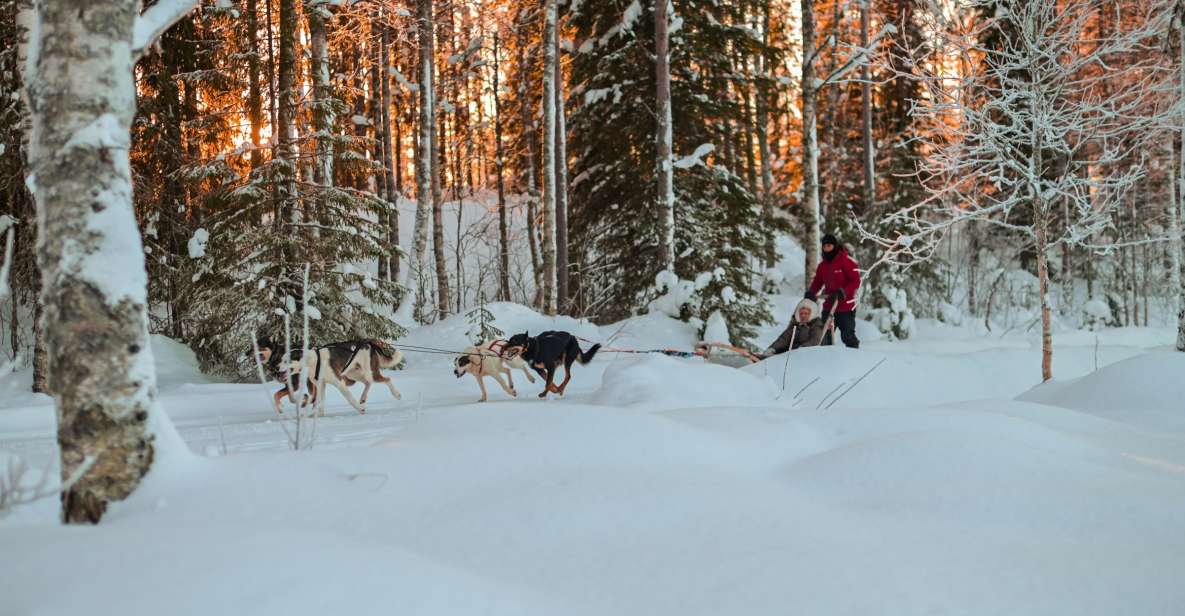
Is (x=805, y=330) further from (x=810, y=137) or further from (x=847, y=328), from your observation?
(x=810, y=137)

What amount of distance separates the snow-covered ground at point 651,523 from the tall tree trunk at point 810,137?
10.00 meters

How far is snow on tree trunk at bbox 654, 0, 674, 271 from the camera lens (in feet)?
44.9

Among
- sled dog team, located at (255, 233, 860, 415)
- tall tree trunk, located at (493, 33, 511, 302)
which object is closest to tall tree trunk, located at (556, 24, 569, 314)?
tall tree trunk, located at (493, 33, 511, 302)

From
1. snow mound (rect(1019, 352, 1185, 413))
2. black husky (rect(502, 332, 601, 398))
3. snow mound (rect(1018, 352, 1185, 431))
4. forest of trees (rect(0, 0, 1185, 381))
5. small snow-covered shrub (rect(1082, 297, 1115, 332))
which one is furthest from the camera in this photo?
small snow-covered shrub (rect(1082, 297, 1115, 332))

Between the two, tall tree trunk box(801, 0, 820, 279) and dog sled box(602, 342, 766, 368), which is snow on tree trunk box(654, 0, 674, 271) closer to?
tall tree trunk box(801, 0, 820, 279)

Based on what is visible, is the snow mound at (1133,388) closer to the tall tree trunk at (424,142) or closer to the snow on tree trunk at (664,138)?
the snow on tree trunk at (664,138)

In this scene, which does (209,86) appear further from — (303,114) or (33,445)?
(33,445)

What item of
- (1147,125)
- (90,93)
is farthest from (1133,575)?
(1147,125)

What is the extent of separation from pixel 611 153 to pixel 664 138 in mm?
2664

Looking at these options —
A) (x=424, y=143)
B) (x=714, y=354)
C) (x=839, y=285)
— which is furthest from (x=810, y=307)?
(x=424, y=143)

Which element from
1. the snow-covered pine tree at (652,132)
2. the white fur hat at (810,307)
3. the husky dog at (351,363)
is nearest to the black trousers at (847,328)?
the white fur hat at (810,307)

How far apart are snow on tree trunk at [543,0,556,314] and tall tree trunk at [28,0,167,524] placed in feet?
37.6

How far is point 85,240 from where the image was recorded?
9.26ft

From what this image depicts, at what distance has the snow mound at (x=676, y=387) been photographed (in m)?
6.84
